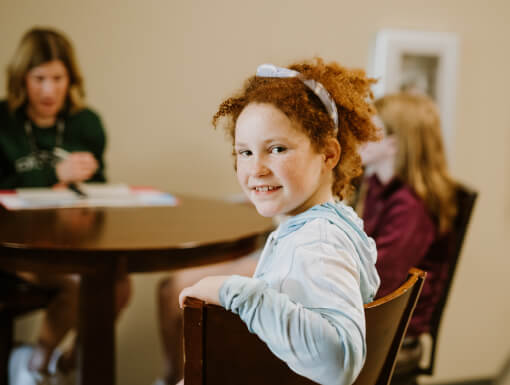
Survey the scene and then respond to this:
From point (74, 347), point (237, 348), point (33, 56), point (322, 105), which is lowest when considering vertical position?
point (74, 347)

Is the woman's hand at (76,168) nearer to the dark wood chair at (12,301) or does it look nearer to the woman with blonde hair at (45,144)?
the woman with blonde hair at (45,144)

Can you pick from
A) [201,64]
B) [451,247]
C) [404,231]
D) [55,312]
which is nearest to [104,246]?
[404,231]

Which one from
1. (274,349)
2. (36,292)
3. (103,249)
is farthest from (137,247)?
(274,349)

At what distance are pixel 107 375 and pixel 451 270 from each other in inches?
38.4

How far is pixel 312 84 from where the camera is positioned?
1.62 ft

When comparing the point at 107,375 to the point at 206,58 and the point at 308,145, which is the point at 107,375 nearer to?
the point at 308,145

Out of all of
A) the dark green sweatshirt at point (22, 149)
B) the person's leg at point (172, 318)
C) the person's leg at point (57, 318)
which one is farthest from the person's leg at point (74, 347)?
the dark green sweatshirt at point (22, 149)

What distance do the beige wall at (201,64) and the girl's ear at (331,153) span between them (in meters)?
1.45

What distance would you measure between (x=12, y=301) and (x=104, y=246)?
1.97ft

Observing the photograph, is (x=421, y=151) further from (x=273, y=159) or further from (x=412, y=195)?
(x=273, y=159)

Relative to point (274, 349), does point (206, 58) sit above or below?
above

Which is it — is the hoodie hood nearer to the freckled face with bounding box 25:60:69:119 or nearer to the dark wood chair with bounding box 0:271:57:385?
the dark wood chair with bounding box 0:271:57:385

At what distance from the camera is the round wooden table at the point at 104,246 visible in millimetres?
1160

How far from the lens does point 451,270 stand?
1.40 meters
